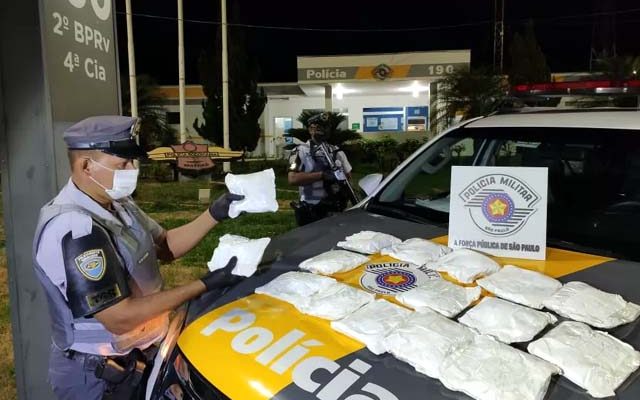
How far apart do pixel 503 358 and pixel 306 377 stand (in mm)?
501

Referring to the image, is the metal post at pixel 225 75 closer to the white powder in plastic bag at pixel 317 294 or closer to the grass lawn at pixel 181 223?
the grass lawn at pixel 181 223

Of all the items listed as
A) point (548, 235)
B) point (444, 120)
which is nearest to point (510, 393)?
point (548, 235)

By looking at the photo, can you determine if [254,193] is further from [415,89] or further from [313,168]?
[415,89]

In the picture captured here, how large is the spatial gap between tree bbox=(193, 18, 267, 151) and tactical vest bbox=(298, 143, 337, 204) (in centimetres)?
1246

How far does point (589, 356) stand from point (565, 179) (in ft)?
4.85

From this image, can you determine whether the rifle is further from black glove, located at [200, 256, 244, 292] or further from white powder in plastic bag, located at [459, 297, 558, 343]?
white powder in plastic bag, located at [459, 297, 558, 343]

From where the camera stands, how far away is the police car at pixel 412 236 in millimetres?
1356

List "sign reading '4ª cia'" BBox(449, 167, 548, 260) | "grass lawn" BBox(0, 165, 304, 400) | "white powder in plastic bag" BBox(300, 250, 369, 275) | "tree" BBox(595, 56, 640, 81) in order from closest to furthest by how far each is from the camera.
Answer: "white powder in plastic bag" BBox(300, 250, 369, 275), "sign reading '4ª cia'" BBox(449, 167, 548, 260), "grass lawn" BBox(0, 165, 304, 400), "tree" BBox(595, 56, 640, 81)

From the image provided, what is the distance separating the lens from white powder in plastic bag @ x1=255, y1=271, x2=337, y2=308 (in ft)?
5.82

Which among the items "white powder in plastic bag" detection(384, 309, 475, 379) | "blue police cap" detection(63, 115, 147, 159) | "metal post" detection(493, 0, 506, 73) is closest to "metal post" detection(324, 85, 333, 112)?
"metal post" detection(493, 0, 506, 73)

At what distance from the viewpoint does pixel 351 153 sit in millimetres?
15336

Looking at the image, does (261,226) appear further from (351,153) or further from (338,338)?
(351,153)

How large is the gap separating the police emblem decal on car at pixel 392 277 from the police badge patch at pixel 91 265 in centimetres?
86

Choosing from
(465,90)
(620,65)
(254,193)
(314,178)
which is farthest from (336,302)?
(620,65)
